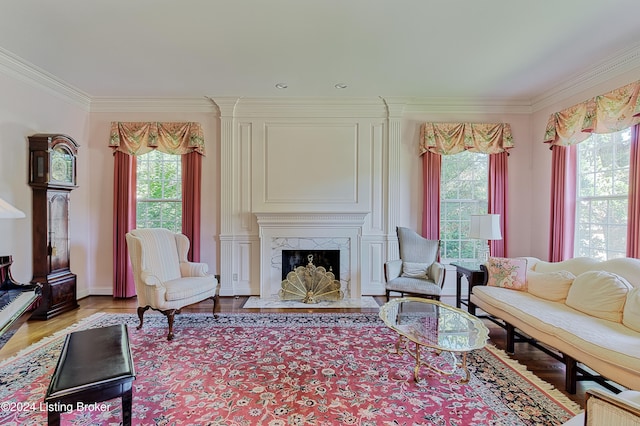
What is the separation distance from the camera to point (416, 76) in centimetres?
363

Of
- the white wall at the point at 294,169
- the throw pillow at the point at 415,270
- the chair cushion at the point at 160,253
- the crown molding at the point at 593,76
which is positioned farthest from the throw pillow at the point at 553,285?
the chair cushion at the point at 160,253

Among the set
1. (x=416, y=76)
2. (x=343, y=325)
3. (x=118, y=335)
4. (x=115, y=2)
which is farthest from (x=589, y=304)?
(x=115, y=2)

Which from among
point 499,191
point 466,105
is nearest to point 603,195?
point 499,191

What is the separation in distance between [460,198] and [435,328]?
2741 mm

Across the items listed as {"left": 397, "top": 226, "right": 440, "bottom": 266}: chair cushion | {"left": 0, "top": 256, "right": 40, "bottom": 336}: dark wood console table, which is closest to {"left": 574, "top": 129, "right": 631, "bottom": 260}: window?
{"left": 397, "top": 226, "right": 440, "bottom": 266}: chair cushion

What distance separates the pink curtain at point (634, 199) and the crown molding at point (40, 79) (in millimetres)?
6543

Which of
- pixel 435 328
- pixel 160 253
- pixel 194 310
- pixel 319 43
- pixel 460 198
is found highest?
pixel 319 43

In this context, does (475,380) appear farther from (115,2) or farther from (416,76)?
(115,2)

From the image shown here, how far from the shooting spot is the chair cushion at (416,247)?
404 cm

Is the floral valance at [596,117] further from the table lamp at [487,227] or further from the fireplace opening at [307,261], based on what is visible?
the fireplace opening at [307,261]

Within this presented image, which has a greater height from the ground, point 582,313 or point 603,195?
point 603,195

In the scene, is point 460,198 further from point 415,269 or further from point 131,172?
point 131,172

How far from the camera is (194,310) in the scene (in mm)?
3840

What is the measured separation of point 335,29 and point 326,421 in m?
3.10
